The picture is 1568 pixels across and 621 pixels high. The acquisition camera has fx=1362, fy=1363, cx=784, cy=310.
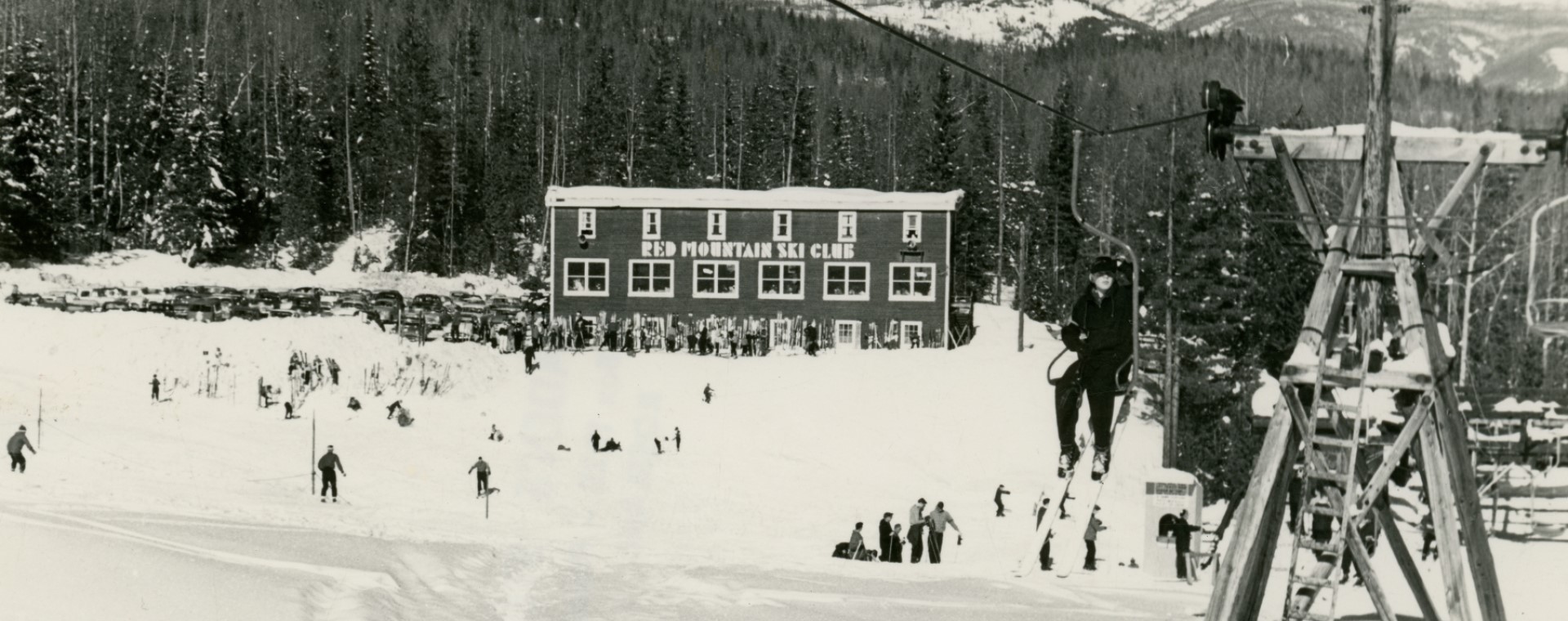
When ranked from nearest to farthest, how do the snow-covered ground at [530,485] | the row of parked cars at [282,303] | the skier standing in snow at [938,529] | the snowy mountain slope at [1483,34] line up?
the snowy mountain slope at [1483,34] < the snow-covered ground at [530,485] < the skier standing in snow at [938,529] < the row of parked cars at [282,303]

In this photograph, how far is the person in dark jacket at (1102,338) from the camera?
425 inches

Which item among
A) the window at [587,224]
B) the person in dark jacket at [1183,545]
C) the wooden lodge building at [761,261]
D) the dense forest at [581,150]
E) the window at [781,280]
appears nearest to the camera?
the person in dark jacket at [1183,545]

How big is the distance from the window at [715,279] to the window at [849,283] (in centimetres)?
326

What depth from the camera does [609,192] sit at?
50.0 metres

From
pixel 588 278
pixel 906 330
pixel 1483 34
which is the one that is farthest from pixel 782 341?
pixel 1483 34

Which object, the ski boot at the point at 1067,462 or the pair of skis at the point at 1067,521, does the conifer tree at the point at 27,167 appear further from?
the ski boot at the point at 1067,462

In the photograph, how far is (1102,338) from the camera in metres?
10.8

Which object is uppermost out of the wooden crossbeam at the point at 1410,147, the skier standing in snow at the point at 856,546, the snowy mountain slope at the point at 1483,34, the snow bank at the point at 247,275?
the snowy mountain slope at the point at 1483,34

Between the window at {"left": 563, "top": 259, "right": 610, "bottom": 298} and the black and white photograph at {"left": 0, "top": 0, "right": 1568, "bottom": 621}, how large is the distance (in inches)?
6.8

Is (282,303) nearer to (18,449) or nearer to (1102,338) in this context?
(18,449)

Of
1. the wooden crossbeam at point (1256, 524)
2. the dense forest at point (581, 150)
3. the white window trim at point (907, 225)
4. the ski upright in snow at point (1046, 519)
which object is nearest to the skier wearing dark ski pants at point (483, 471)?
the ski upright in snow at point (1046, 519)

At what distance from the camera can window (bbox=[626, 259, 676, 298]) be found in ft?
162

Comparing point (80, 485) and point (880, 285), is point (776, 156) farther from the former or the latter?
point (80, 485)

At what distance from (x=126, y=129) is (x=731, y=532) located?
5298cm
